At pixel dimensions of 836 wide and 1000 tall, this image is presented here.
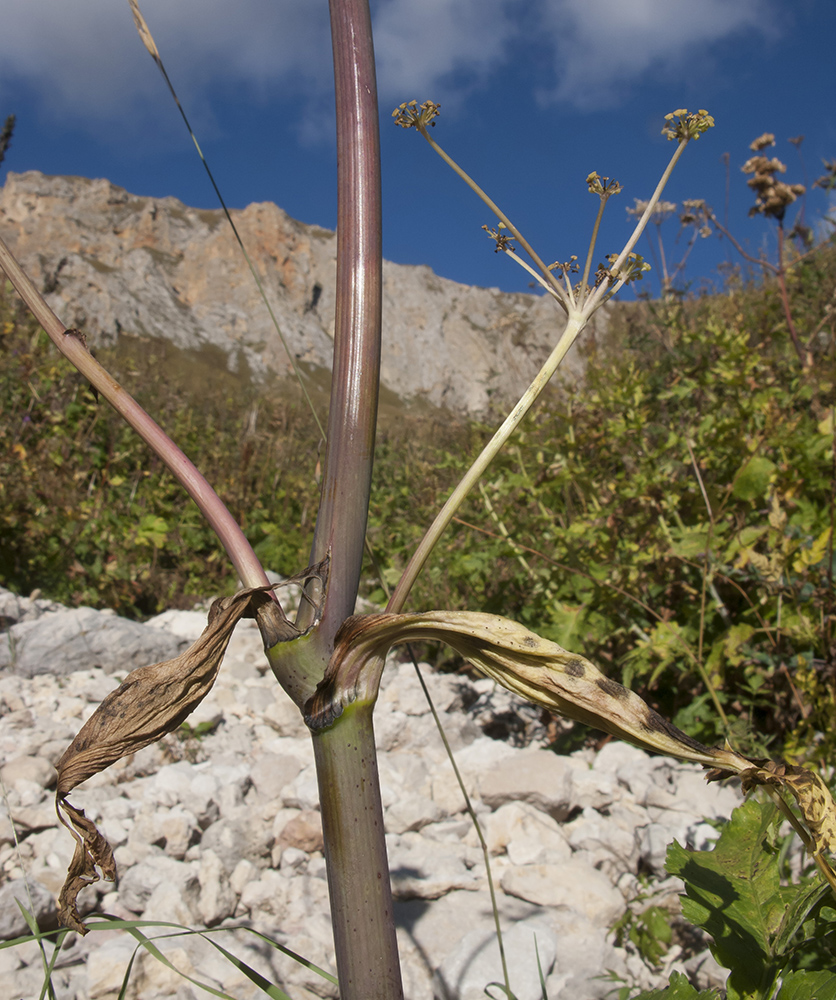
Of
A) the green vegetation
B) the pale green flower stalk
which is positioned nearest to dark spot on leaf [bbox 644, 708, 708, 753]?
the pale green flower stalk

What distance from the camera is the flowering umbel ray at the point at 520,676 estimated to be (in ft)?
1.98

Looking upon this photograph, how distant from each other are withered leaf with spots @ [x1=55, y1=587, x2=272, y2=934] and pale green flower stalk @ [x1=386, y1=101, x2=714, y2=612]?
0.16 m

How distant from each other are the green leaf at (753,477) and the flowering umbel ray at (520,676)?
2.05 meters

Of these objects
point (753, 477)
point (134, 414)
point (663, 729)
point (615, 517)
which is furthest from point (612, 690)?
point (615, 517)

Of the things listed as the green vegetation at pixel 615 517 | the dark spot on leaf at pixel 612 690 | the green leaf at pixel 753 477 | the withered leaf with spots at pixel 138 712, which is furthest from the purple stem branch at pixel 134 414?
the green leaf at pixel 753 477

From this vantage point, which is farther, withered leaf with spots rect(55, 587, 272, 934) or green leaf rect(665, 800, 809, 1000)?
green leaf rect(665, 800, 809, 1000)

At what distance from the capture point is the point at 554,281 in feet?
2.57

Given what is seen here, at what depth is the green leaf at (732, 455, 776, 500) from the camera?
2.41 meters

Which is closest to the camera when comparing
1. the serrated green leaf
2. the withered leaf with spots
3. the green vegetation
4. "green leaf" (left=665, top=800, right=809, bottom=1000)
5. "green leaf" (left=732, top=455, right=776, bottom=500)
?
the withered leaf with spots

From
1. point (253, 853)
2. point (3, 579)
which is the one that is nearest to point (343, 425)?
point (253, 853)

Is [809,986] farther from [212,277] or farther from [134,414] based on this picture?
[212,277]

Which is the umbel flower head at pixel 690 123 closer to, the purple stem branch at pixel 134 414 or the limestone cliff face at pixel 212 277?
the purple stem branch at pixel 134 414

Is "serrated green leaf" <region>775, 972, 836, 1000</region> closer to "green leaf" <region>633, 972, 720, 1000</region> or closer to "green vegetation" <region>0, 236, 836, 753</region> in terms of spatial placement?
"green leaf" <region>633, 972, 720, 1000</region>

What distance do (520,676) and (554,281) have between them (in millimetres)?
453
